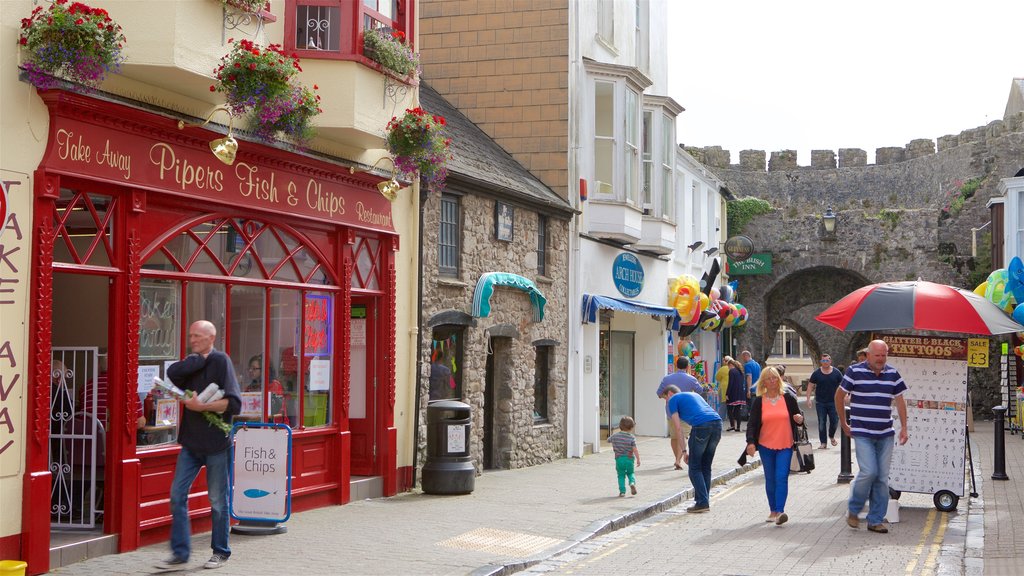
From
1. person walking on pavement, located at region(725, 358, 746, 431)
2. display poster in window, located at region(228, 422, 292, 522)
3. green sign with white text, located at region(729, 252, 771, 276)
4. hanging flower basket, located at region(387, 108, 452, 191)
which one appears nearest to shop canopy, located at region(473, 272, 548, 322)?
hanging flower basket, located at region(387, 108, 452, 191)

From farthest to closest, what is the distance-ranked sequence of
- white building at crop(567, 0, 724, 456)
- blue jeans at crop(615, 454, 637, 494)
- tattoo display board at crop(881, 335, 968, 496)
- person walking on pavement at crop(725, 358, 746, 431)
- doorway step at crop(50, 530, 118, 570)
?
1. person walking on pavement at crop(725, 358, 746, 431)
2. white building at crop(567, 0, 724, 456)
3. blue jeans at crop(615, 454, 637, 494)
4. tattoo display board at crop(881, 335, 968, 496)
5. doorway step at crop(50, 530, 118, 570)

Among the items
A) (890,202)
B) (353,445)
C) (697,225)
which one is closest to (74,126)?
(353,445)

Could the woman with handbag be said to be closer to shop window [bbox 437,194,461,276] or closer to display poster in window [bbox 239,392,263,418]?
display poster in window [bbox 239,392,263,418]

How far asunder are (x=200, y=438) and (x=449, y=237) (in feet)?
24.8

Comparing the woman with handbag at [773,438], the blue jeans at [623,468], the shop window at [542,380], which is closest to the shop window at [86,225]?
the woman with handbag at [773,438]

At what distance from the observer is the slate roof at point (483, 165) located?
16453 millimetres

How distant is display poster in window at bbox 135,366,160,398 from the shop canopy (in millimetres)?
6448

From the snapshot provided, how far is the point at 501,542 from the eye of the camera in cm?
1063

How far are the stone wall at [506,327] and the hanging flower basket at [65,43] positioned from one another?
21.1 feet

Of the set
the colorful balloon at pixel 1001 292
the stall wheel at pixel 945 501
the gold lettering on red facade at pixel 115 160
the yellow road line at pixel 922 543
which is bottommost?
the yellow road line at pixel 922 543

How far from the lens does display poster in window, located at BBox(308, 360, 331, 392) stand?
1273 cm

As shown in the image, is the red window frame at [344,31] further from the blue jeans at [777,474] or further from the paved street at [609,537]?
the blue jeans at [777,474]

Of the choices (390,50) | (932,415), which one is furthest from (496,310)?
(932,415)

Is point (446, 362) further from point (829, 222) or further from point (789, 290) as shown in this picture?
point (789, 290)
